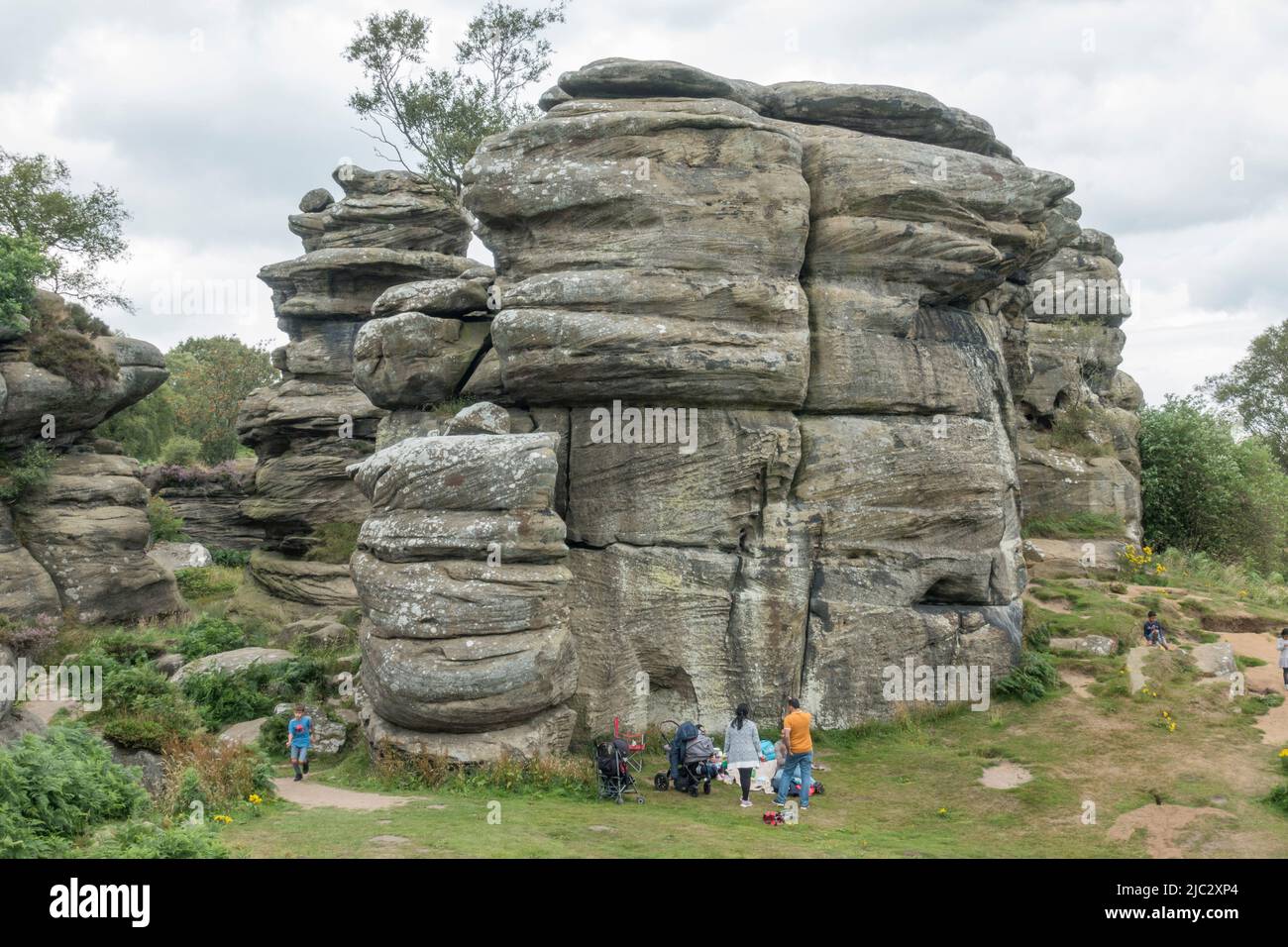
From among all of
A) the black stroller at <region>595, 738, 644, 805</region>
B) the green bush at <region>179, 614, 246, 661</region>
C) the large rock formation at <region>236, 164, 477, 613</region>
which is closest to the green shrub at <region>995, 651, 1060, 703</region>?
the black stroller at <region>595, 738, 644, 805</region>

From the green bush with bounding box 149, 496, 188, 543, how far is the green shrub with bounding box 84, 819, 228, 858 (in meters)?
35.7

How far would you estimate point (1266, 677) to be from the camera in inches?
868

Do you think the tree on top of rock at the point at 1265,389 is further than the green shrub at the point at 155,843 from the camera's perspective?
Yes

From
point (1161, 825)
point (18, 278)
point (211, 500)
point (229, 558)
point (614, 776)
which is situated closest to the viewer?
point (1161, 825)

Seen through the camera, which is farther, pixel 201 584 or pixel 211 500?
pixel 211 500

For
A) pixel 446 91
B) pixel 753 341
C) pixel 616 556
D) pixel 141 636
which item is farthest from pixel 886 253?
pixel 446 91

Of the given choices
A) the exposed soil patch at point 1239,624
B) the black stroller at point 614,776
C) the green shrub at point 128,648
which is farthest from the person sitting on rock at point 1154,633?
the green shrub at point 128,648

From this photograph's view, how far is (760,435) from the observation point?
20.9 meters

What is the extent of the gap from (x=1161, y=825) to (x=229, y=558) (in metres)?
40.8

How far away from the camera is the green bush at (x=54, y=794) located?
1129cm

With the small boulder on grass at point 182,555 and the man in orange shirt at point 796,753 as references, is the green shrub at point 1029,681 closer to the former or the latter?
the man in orange shirt at point 796,753

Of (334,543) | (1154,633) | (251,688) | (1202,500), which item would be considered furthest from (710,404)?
(1202,500)

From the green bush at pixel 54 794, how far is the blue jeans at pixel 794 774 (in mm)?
9266

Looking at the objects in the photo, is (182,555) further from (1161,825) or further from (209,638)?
(1161,825)
